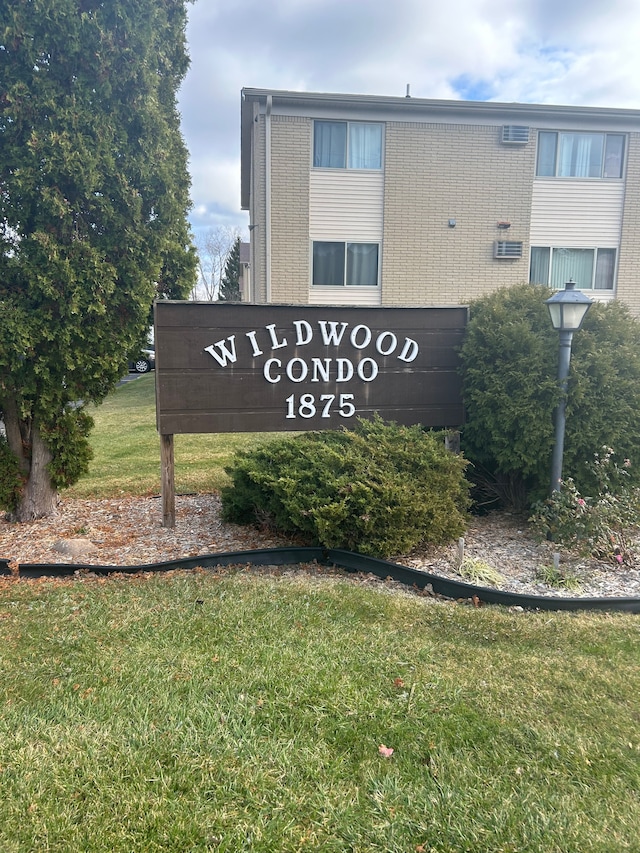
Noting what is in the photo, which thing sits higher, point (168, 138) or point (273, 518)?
point (168, 138)

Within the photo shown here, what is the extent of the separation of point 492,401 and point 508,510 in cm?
138

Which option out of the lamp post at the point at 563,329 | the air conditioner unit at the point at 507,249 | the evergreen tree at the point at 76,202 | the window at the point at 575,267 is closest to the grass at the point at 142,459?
the evergreen tree at the point at 76,202

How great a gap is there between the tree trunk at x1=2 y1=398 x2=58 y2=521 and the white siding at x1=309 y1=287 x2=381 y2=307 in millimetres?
9009

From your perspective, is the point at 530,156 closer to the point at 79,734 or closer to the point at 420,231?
the point at 420,231

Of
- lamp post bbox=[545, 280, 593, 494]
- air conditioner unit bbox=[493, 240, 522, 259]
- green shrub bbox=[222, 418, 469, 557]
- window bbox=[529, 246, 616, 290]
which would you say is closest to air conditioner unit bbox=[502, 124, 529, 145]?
air conditioner unit bbox=[493, 240, 522, 259]

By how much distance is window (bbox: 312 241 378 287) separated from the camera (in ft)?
45.7

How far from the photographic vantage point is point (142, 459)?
9.24 metres

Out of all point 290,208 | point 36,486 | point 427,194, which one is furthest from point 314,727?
point 427,194

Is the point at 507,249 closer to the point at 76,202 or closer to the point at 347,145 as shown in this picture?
the point at 347,145

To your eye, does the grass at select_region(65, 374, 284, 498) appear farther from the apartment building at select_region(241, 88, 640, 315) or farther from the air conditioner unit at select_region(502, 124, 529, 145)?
the air conditioner unit at select_region(502, 124, 529, 145)

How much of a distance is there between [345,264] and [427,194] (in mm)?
2609

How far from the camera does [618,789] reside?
2.21 metres

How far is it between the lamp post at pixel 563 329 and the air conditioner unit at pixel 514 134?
10.7 m

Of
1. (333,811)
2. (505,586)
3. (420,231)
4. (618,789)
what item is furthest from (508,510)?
(420,231)
